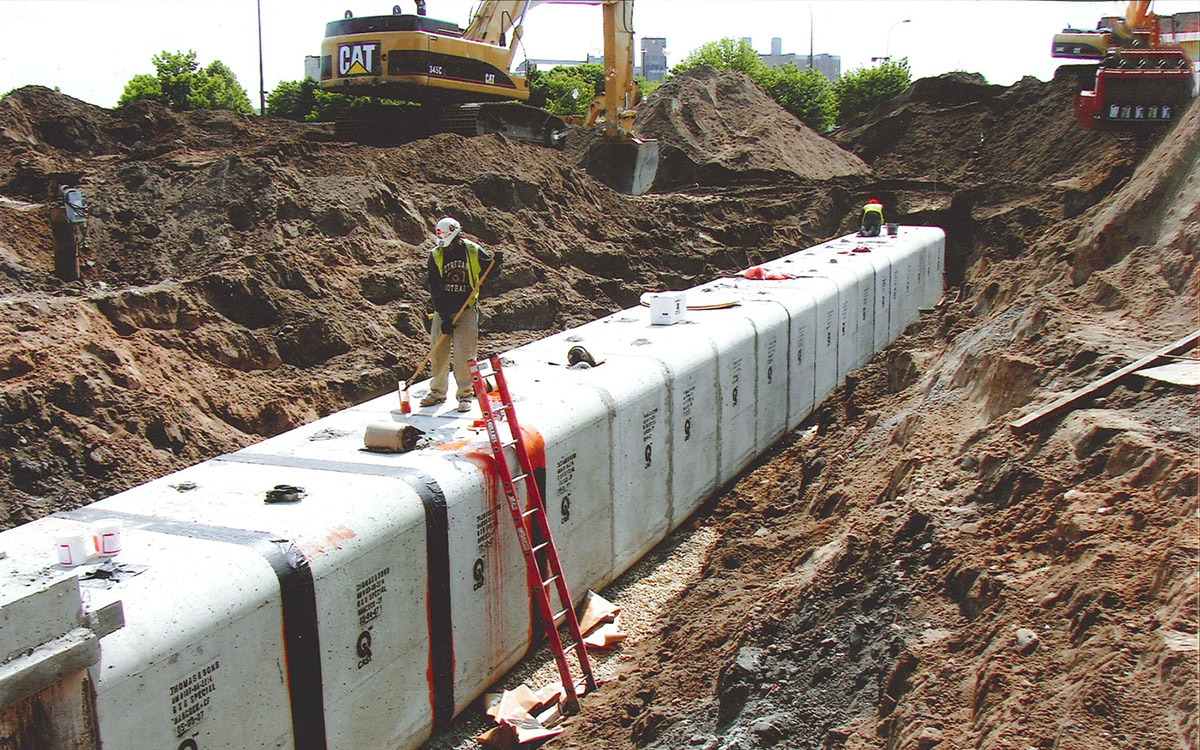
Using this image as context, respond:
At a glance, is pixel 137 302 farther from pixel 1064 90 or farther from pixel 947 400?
pixel 1064 90

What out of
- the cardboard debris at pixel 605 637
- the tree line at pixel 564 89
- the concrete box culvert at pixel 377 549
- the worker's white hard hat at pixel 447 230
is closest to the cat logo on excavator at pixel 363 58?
the concrete box culvert at pixel 377 549

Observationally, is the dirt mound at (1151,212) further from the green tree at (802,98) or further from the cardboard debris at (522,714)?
the green tree at (802,98)

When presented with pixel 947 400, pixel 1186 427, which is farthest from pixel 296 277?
pixel 1186 427

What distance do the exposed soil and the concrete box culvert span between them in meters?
1.08

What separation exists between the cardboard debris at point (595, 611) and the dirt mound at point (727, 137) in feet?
82.1

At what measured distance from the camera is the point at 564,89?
70.7 metres

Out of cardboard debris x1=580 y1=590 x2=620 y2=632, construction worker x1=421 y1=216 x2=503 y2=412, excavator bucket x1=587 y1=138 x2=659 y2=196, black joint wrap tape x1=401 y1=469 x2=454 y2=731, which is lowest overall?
cardboard debris x1=580 y1=590 x2=620 y2=632

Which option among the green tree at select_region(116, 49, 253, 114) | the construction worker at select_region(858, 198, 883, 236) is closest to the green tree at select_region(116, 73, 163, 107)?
the green tree at select_region(116, 49, 253, 114)

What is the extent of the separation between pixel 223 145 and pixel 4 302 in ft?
38.4

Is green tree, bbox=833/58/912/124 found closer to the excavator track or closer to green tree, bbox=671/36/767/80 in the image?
green tree, bbox=671/36/767/80

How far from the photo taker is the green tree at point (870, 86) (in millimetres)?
60531

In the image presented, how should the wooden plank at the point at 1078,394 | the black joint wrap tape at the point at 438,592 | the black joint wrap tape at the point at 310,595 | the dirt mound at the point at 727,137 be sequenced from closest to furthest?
the black joint wrap tape at the point at 310,595 → the black joint wrap tape at the point at 438,592 → the wooden plank at the point at 1078,394 → the dirt mound at the point at 727,137

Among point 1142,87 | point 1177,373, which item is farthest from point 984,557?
point 1142,87

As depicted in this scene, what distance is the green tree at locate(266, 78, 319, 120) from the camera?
58.3 m
